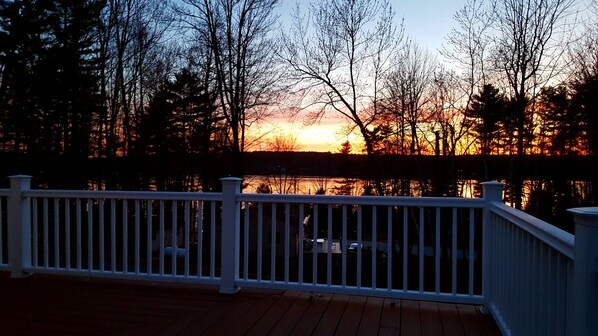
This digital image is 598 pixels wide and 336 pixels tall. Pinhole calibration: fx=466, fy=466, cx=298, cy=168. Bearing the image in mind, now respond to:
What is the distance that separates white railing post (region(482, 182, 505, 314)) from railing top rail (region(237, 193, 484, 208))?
0.08 m

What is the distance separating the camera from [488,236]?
337 cm

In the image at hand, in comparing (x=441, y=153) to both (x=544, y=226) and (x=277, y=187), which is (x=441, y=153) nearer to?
(x=277, y=187)

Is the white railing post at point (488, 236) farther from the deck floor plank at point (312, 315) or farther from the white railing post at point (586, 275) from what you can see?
the white railing post at point (586, 275)

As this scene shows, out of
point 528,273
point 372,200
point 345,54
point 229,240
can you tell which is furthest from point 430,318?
point 345,54

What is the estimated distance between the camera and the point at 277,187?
1777cm

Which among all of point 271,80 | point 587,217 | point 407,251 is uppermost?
point 271,80

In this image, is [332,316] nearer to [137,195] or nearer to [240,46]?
[137,195]

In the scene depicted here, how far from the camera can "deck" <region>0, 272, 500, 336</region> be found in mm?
3066

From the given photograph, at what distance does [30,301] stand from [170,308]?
1.16m

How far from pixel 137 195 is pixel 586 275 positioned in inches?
142

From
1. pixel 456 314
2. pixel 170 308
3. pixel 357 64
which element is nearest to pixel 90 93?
pixel 357 64

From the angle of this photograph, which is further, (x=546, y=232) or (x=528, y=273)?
(x=528, y=273)

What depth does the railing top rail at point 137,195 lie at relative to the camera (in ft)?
13.0

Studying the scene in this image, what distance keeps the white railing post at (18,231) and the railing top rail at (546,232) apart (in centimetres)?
421
